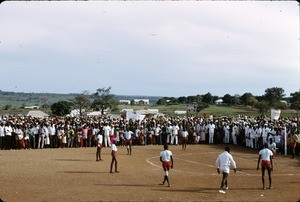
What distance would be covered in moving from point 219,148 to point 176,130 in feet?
13.2

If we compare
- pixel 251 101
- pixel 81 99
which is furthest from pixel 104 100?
pixel 251 101

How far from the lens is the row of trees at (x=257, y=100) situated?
2105 inches

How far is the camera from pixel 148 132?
36.1 meters

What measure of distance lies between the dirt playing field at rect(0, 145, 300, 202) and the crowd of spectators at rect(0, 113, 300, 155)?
2804 mm

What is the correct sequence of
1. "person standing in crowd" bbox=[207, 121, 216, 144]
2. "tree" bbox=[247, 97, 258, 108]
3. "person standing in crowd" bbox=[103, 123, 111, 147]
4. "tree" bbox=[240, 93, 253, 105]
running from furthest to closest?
"tree" bbox=[240, 93, 253, 105]
"tree" bbox=[247, 97, 258, 108]
"person standing in crowd" bbox=[207, 121, 216, 144]
"person standing in crowd" bbox=[103, 123, 111, 147]

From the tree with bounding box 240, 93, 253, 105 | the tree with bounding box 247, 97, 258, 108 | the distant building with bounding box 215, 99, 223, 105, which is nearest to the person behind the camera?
the tree with bounding box 247, 97, 258, 108

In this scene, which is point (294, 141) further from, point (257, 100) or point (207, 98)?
point (207, 98)

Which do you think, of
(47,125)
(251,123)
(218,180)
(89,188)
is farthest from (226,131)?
(89,188)

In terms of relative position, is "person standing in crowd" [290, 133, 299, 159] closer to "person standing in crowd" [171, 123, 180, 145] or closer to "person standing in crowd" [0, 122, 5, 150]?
"person standing in crowd" [171, 123, 180, 145]

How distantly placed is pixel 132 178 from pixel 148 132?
16569 mm

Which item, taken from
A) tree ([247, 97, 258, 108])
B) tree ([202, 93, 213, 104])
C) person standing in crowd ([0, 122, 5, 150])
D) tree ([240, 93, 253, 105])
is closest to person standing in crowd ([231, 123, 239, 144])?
person standing in crowd ([0, 122, 5, 150])

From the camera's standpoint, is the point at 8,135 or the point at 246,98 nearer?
the point at 8,135

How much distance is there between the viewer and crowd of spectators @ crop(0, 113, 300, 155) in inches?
1231

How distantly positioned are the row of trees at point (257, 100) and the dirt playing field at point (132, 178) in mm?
23063
